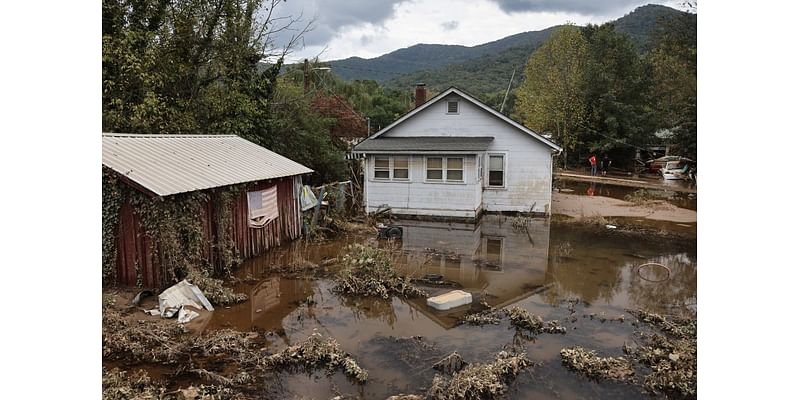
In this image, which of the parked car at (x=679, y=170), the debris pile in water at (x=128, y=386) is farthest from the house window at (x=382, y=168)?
the parked car at (x=679, y=170)

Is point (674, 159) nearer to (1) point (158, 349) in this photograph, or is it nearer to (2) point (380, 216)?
(2) point (380, 216)

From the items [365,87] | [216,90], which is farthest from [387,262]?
[365,87]

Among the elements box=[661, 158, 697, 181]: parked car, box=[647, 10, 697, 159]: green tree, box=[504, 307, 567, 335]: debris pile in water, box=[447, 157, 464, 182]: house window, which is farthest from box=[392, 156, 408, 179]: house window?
box=[661, 158, 697, 181]: parked car

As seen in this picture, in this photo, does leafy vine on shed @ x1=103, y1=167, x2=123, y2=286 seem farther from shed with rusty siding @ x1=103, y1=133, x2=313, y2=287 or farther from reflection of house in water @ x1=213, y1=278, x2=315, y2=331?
reflection of house in water @ x1=213, y1=278, x2=315, y2=331

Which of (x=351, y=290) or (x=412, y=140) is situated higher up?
(x=412, y=140)

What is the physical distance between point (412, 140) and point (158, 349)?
14.0 m

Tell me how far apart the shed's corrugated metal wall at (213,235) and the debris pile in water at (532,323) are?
6.50m

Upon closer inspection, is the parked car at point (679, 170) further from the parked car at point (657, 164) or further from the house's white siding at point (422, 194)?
the house's white siding at point (422, 194)

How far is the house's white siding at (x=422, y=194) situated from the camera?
18031 millimetres

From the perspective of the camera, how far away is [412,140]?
19578 millimetres

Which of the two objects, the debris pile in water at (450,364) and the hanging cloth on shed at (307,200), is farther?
the hanging cloth on shed at (307,200)

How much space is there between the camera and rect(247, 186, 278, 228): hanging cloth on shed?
12359mm

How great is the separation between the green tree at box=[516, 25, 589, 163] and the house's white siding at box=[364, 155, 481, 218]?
78.2 ft

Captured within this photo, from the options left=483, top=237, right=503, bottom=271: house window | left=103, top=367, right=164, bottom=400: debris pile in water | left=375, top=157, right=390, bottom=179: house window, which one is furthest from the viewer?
left=375, top=157, right=390, bottom=179: house window
